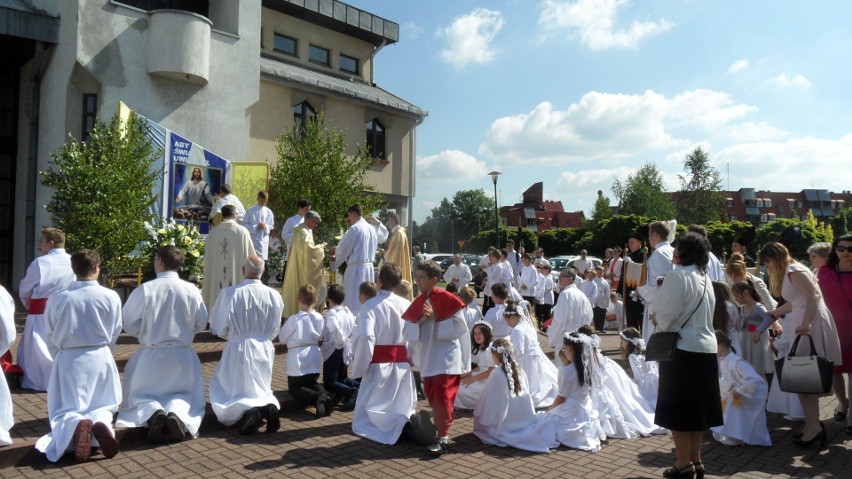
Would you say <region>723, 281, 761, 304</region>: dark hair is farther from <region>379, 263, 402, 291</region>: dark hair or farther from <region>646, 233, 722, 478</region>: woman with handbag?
<region>379, 263, 402, 291</region>: dark hair

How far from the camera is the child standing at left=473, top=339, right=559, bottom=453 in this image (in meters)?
6.04

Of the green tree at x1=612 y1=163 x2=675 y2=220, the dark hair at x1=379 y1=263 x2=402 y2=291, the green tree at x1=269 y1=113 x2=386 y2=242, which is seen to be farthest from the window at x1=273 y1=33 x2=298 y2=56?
the green tree at x1=612 y1=163 x2=675 y2=220

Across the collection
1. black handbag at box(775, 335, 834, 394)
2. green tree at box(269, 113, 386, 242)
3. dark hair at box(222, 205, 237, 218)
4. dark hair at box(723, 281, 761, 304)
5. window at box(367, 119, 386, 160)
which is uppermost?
window at box(367, 119, 386, 160)

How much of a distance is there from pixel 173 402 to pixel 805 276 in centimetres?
628

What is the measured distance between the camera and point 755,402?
246 inches

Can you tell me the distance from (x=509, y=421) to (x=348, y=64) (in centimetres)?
2246

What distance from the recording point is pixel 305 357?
277 inches

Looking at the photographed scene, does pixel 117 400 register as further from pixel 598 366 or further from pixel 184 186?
pixel 184 186

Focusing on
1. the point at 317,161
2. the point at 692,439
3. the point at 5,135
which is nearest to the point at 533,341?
the point at 692,439

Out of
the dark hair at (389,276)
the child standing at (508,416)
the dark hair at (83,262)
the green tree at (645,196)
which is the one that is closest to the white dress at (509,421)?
the child standing at (508,416)

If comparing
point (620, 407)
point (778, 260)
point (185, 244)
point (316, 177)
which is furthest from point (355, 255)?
point (316, 177)

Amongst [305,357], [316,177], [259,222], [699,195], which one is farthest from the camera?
[699,195]

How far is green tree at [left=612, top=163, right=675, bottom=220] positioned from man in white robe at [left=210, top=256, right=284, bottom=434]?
6728 cm

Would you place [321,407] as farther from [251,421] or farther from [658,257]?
[658,257]
